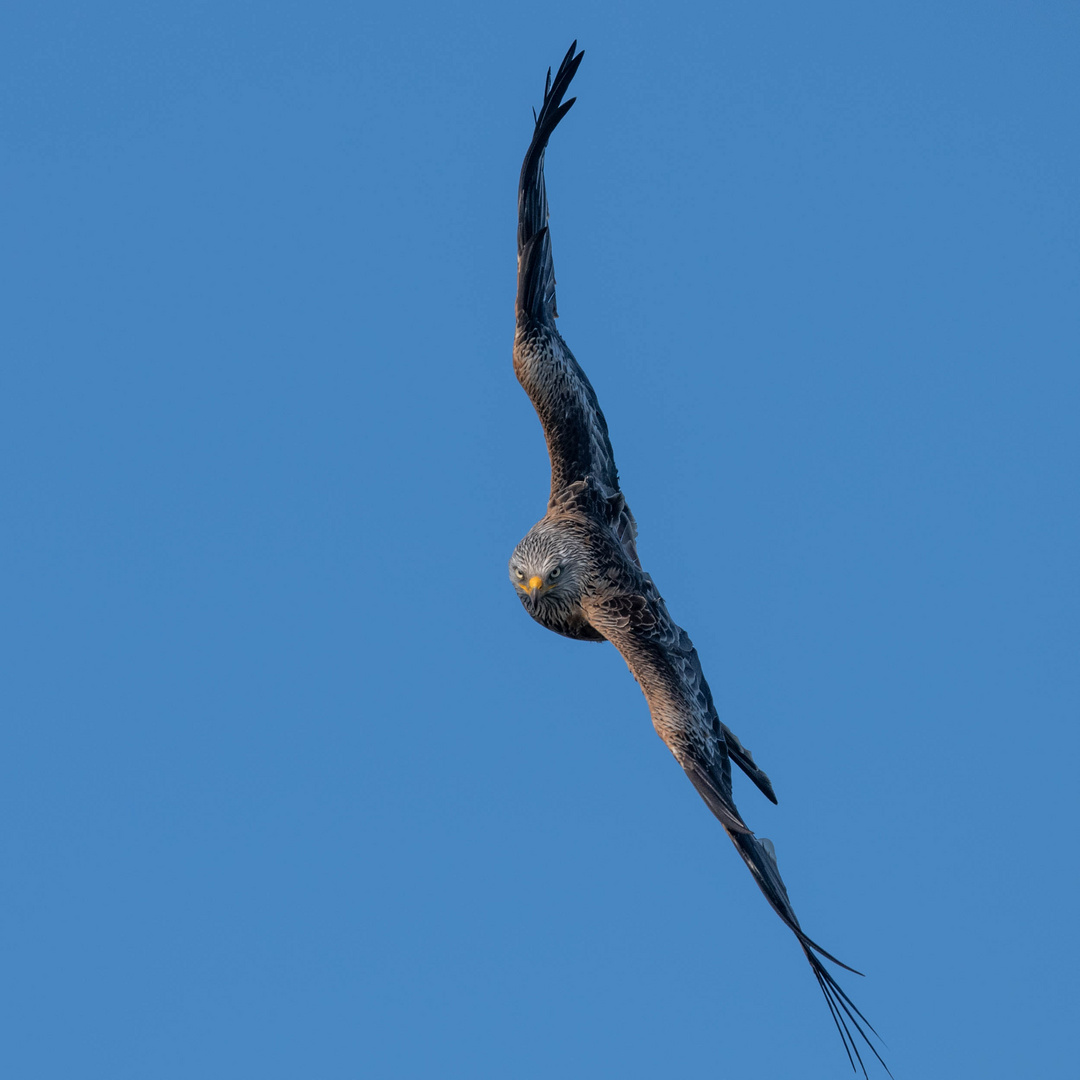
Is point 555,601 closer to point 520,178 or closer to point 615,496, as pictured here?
point 615,496

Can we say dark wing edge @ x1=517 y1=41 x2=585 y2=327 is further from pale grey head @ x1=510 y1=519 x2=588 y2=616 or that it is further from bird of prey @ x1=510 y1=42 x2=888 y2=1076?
pale grey head @ x1=510 y1=519 x2=588 y2=616

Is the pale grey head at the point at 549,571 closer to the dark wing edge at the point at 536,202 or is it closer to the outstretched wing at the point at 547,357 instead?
the outstretched wing at the point at 547,357

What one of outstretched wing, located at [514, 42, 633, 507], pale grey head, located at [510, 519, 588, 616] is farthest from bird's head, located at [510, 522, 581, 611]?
outstretched wing, located at [514, 42, 633, 507]

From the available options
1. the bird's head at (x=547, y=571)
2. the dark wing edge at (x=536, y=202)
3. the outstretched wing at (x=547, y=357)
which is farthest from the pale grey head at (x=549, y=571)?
the dark wing edge at (x=536, y=202)

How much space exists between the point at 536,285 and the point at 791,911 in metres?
6.74

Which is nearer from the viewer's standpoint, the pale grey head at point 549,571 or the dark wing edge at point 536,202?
the pale grey head at point 549,571

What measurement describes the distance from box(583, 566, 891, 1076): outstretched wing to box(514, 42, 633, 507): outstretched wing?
157 cm

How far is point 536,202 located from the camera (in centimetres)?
2075

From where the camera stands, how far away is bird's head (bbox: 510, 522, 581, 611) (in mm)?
19438

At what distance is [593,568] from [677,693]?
145cm

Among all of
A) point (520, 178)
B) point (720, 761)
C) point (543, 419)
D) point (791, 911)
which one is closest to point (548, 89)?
point (520, 178)

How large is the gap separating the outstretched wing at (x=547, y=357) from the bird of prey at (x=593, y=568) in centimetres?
1

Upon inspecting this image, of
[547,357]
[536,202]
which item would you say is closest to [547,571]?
[547,357]

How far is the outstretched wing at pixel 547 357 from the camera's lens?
20.6 metres
